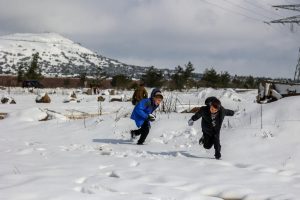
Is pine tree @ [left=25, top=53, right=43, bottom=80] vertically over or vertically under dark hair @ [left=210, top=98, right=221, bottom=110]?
over

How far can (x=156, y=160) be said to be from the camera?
8.83 meters

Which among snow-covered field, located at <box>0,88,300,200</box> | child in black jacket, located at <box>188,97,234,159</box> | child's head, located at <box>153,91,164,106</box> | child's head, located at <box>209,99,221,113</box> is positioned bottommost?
snow-covered field, located at <box>0,88,300,200</box>

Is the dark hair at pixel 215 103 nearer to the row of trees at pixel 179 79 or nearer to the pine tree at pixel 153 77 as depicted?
the row of trees at pixel 179 79

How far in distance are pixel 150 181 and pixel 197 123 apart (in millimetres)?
6268

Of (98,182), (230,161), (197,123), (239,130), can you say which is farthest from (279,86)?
(98,182)

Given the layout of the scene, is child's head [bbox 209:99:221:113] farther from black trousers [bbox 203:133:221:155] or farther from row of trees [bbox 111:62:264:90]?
row of trees [bbox 111:62:264:90]

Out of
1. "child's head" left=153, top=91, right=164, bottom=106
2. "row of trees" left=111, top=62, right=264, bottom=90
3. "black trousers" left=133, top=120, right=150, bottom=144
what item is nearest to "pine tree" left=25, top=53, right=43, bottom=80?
"row of trees" left=111, top=62, right=264, bottom=90

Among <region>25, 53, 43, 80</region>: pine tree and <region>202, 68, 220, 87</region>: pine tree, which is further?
<region>25, 53, 43, 80</region>: pine tree

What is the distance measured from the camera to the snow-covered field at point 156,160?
611 centimetres

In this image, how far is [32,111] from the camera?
17203 mm

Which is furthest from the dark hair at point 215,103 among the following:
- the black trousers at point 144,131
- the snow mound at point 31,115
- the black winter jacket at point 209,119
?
the snow mound at point 31,115

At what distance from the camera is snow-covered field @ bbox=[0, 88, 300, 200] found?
6.11 meters

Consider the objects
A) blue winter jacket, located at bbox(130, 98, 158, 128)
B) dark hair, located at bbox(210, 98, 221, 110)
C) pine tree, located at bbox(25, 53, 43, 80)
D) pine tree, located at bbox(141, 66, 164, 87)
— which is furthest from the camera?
pine tree, located at bbox(141, 66, 164, 87)

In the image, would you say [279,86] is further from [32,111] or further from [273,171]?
[273,171]
